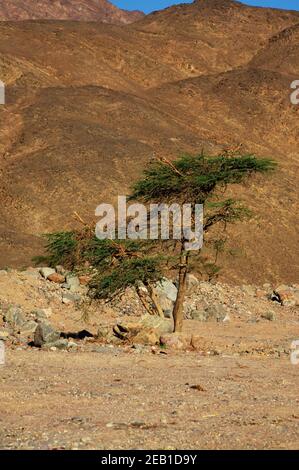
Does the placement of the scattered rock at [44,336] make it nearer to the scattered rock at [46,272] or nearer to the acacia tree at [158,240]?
the acacia tree at [158,240]

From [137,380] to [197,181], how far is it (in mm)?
7626

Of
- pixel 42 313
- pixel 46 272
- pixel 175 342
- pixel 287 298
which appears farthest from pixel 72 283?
pixel 175 342

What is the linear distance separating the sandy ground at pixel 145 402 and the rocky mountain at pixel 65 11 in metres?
161

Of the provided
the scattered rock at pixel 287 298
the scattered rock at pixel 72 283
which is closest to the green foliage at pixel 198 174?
the scattered rock at pixel 72 283

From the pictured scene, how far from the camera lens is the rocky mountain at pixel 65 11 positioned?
6708 inches

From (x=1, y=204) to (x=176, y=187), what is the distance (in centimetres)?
2599

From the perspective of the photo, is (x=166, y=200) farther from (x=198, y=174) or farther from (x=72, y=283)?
(x=72, y=283)

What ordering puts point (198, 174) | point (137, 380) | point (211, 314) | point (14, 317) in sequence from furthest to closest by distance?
point (211, 314)
point (14, 317)
point (198, 174)
point (137, 380)

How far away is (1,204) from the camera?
43.2 metres

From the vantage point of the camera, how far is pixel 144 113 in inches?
A: 2233

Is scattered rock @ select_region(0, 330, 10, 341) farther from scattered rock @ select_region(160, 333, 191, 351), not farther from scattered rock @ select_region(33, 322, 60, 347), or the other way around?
scattered rock @ select_region(160, 333, 191, 351)

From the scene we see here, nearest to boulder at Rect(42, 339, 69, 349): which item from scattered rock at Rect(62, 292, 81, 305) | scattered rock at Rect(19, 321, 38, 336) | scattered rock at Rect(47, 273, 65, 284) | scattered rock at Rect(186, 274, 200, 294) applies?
scattered rock at Rect(19, 321, 38, 336)

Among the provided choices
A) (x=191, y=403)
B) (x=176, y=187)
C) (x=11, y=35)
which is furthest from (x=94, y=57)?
(x=191, y=403)
